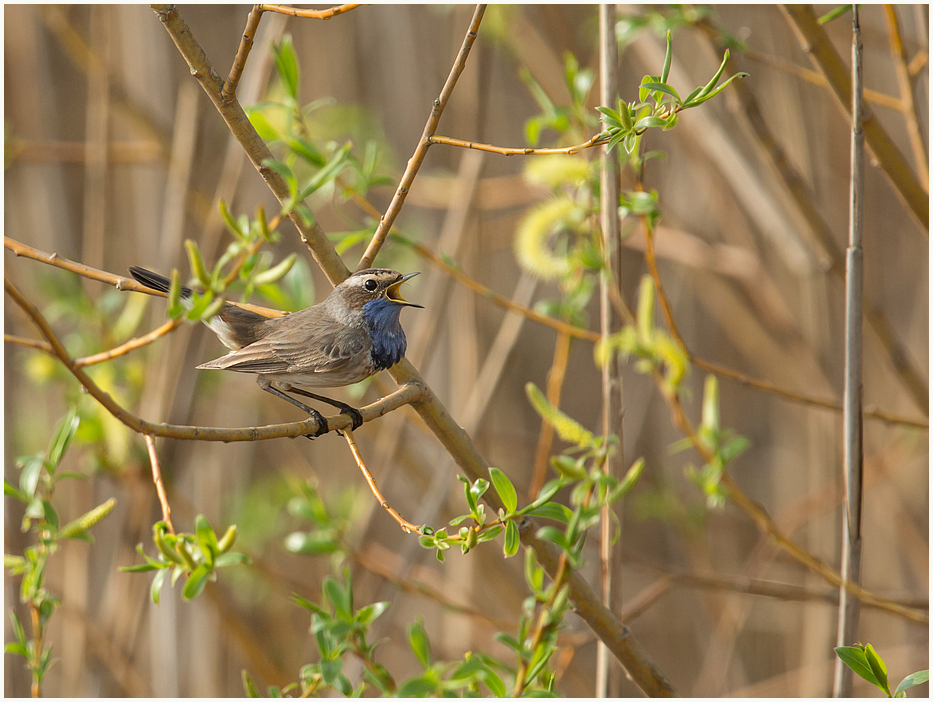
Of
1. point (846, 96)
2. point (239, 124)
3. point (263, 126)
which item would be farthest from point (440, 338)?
point (239, 124)

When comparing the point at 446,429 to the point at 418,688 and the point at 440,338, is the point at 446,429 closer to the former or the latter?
the point at 418,688

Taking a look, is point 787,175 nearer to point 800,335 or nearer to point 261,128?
point 800,335

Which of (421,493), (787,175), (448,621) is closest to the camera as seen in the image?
(787,175)

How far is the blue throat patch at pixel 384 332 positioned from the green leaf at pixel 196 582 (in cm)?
52

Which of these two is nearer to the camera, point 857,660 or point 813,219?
point 857,660

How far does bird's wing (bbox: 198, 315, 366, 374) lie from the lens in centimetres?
170

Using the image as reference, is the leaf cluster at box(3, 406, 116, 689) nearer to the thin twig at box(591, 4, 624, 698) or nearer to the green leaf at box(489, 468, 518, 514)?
the green leaf at box(489, 468, 518, 514)

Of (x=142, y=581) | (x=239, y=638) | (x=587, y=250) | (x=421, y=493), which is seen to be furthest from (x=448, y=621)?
(x=587, y=250)

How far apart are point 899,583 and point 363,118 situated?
3.04 meters

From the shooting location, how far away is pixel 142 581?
2791mm

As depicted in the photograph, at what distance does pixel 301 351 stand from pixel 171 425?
653mm

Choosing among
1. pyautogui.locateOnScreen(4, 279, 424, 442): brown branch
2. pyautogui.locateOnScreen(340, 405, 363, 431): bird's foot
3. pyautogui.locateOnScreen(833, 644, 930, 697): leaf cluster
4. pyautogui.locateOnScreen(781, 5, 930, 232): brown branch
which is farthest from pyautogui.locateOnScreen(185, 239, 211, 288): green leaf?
pyautogui.locateOnScreen(781, 5, 930, 232): brown branch

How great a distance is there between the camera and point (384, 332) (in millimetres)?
1674

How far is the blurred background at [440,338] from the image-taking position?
2.64 meters
